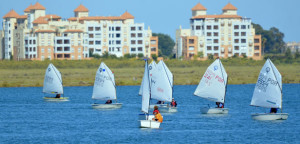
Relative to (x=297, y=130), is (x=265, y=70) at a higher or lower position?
higher

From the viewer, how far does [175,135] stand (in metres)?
66.6

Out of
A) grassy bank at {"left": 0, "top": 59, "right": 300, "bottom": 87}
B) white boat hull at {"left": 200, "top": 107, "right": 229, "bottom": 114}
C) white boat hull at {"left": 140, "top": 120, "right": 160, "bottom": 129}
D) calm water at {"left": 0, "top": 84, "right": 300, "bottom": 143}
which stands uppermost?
grassy bank at {"left": 0, "top": 59, "right": 300, "bottom": 87}

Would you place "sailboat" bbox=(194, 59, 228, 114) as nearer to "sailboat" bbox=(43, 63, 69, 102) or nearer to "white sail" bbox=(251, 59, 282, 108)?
"white sail" bbox=(251, 59, 282, 108)

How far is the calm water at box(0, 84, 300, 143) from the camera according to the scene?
6481 cm

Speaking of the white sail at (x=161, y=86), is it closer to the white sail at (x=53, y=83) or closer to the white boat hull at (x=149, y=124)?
the white boat hull at (x=149, y=124)

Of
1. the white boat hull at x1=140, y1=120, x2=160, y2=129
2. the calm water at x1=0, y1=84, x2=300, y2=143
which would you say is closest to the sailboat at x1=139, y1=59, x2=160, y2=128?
the white boat hull at x1=140, y1=120, x2=160, y2=129

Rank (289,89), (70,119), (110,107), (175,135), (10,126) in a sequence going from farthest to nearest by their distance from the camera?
1. (289,89)
2. (110,107)
3. (70,119)
4. (10,126)
5. (175,135)

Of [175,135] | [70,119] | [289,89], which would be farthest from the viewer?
[289,89]

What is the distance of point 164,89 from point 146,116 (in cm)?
1552

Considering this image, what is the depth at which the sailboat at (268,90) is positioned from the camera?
2948 inches

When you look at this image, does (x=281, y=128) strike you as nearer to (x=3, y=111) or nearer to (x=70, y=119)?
(x=70, y=119)

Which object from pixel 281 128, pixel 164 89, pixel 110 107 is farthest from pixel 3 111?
pixel 281 128

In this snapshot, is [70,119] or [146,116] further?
[70,119]

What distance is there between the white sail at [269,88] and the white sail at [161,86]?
39.0 ft
